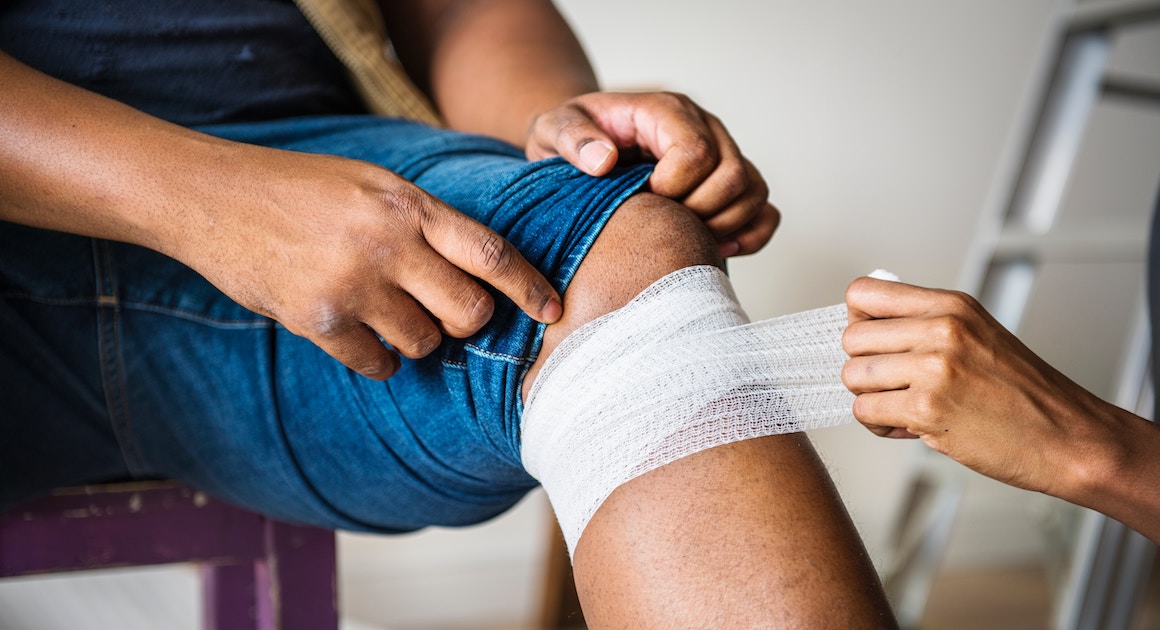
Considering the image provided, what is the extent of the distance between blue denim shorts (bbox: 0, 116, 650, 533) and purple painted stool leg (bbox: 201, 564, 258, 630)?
5.7 inches

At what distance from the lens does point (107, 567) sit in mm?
702

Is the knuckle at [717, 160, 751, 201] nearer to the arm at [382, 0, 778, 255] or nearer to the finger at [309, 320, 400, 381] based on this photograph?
the arm at [382, 0, 778, 255]

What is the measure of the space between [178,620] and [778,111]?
1.24 meters

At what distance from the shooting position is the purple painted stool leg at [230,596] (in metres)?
0.75

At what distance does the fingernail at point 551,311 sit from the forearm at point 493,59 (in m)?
0.28

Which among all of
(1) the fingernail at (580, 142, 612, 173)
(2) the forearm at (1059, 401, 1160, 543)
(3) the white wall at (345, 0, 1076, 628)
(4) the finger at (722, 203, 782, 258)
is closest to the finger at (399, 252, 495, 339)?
(1) the fingernail at (580, 142, 612, 173)

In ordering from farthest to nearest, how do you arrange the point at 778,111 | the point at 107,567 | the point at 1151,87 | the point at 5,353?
the point at 778,111 → the point at 1151,87 → the point at 107,567 → the point at 5,353

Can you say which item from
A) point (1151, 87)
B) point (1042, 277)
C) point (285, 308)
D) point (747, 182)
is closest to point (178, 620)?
point (285, 308)

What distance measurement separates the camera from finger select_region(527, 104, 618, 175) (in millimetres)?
521

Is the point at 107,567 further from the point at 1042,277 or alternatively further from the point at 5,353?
the point at 1042,277

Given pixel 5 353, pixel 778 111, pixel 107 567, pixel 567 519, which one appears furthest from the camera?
pixel 778 111

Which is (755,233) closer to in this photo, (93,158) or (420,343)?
(420,343)

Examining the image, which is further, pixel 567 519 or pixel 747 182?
pixel 747 182

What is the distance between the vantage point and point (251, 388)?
574mm
